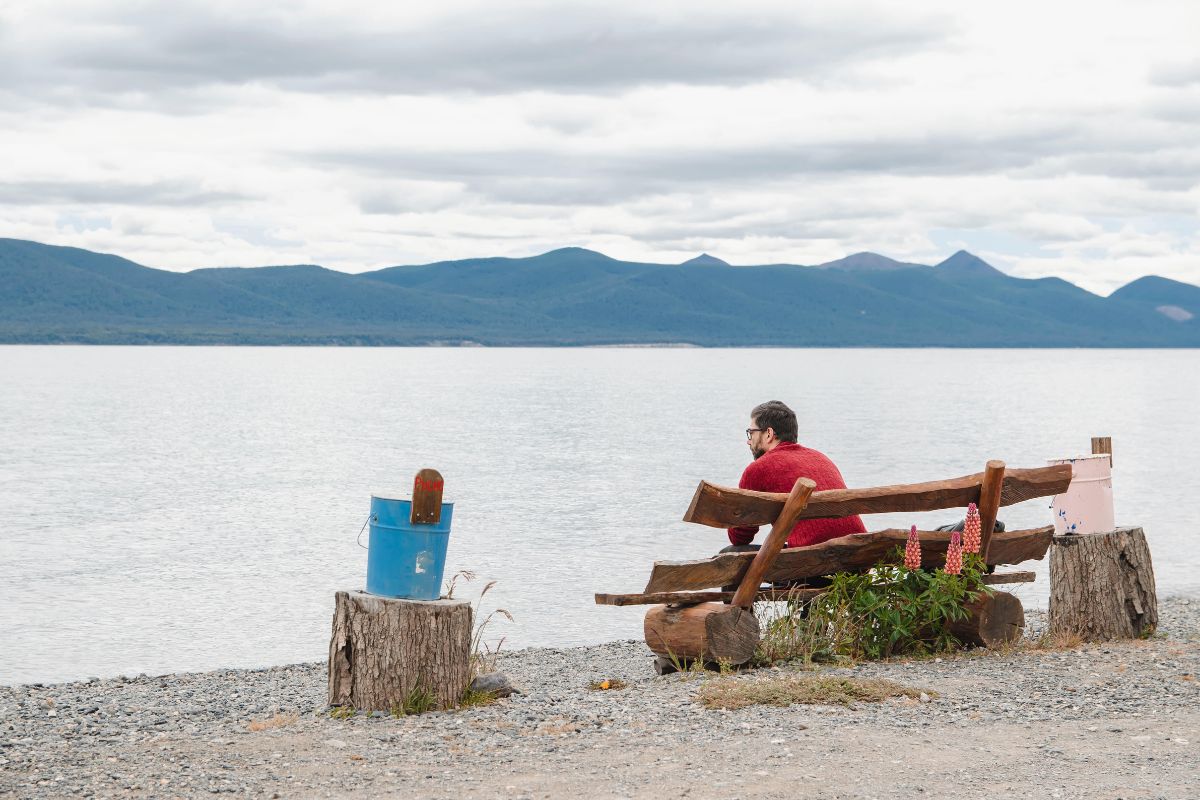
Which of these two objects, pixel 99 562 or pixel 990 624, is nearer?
pixel 990 624

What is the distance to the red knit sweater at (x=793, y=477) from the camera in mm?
9875

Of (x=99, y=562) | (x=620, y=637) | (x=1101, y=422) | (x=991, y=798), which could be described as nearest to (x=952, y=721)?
(x=991, y=798)

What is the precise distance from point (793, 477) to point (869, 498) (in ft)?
1.84

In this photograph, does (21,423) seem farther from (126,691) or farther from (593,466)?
(126,691)

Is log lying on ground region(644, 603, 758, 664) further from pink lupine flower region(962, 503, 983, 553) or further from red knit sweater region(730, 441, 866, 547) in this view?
pink lupine flower region(962, 503, 983, 553)

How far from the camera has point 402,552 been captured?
332 inches

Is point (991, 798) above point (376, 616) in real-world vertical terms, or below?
below

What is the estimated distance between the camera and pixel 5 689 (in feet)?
41.4

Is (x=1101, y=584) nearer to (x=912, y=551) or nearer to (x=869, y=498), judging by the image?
(x=912, y=551)

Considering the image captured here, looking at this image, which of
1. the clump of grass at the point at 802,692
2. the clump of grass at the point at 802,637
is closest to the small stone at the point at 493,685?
the clump of grass at the point at 802,692

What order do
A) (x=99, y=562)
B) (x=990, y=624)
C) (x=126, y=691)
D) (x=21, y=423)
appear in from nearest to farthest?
(x=990, y=624) → (x=126, y=691) → (x=99, y=562) → (x=21, y=423)

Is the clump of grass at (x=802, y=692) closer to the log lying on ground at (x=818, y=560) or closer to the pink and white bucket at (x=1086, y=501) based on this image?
the log lying on ground at (x=818, y=560)

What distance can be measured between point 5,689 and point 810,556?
24.7 feet

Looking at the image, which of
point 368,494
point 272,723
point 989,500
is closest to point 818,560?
point 989,500
